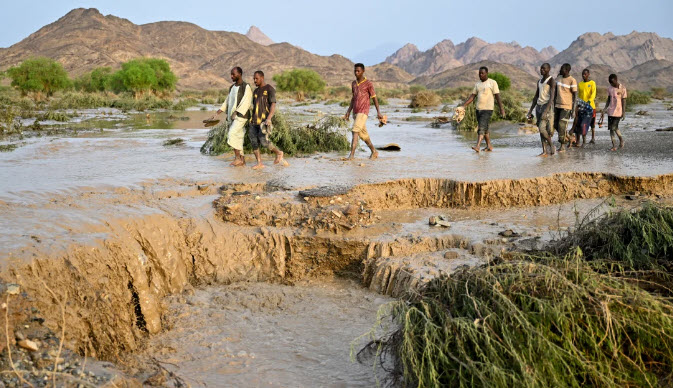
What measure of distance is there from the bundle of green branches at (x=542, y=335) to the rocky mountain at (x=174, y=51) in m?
98.6

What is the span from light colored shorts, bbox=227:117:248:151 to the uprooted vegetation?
261 inches

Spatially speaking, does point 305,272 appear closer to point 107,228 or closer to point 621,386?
point 107,228

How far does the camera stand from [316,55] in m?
141

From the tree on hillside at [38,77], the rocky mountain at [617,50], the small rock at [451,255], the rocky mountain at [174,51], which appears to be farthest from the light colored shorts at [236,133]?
the rocky mountain at [617,50]

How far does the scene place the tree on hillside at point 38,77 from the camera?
42812mm

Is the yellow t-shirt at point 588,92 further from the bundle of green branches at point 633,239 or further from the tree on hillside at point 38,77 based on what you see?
the tree on hillside at point 38,77

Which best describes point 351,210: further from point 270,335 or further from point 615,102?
point 615,102

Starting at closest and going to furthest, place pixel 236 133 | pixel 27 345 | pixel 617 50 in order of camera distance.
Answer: pixel 27 345 < pixel 236 133 < pixel 617 50

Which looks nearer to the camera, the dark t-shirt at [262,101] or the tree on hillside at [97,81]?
the dark t-shirt at [262,101]

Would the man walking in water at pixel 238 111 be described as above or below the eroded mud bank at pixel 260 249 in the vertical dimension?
above

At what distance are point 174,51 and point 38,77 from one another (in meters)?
91.7

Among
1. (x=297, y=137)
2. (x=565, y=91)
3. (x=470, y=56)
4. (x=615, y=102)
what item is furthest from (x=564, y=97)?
(x=470, y=56)

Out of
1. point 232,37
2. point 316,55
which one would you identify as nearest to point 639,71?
point 316,55

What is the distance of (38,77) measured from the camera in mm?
43375
